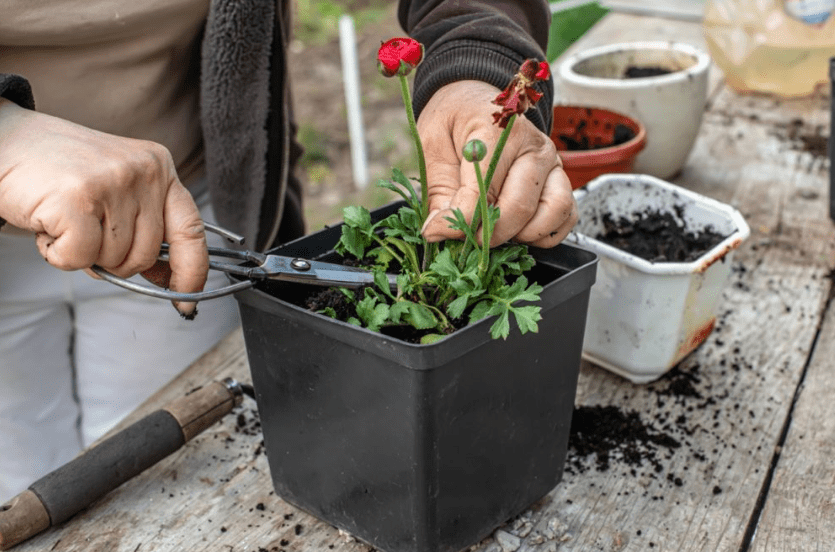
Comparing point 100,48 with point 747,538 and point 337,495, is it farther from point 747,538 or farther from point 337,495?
point 747,538

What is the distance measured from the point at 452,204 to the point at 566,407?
0.23 meters

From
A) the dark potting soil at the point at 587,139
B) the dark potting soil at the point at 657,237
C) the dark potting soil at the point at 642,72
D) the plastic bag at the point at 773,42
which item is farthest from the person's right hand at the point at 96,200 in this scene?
the plastic bag at the point at 773,42

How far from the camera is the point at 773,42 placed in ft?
5.48

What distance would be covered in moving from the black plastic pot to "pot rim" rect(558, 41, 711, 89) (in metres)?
0.71

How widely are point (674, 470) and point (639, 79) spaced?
0.80 metres

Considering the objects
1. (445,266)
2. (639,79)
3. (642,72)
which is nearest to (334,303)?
(445,266)

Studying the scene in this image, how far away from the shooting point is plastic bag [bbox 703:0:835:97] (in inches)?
64.4

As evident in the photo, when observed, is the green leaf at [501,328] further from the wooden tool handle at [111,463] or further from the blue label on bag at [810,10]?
the blue label on bag at [810,10]

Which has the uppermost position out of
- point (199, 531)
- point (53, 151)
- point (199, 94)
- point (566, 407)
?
point (53, 151)

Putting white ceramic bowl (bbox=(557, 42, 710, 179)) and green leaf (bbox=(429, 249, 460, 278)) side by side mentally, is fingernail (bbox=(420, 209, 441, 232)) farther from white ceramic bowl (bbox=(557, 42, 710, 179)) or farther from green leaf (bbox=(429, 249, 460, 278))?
white ceramic bowl (bbox=(557, 42, 710, 179))

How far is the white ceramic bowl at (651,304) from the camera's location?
3.10 feet

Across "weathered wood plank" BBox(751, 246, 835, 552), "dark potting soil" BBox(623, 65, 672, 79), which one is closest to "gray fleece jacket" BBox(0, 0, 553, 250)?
"weathered wood plank" BBox(751, 246, 835, 552)

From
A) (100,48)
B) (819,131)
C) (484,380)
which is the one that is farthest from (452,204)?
(819,131)

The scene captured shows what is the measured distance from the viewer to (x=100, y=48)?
996 millimetres
